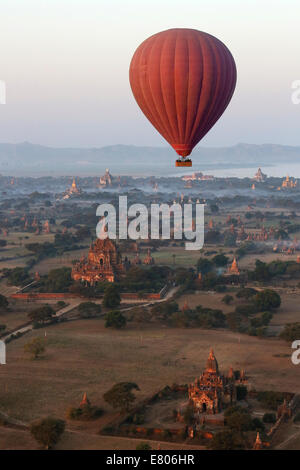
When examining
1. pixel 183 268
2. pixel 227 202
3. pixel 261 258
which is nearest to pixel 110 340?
pixel 183 268

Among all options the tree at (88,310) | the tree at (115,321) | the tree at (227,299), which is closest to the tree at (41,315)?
the tree at (88,310)

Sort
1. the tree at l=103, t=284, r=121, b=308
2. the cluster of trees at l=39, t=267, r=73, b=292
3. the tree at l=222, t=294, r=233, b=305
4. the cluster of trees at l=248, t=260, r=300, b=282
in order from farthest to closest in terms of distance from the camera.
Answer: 1. the cluster of trees at l=248, t=260, r=300, b=282
2. the cluster of trees at l=39, t=267, r=73, b=292
3. the tree at l=222, t=294, r=233, b=305
4. the tree at l=103, t=284, r=121, b=308

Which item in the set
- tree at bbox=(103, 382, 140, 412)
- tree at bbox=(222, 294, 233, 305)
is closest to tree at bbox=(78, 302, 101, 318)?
tree at bbox=(222, 294, 233, 305)

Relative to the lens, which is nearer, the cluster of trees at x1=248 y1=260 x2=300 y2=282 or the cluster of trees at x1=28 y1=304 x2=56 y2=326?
the cluster of trees at x1=28 y1=304 x2=56 y2=326

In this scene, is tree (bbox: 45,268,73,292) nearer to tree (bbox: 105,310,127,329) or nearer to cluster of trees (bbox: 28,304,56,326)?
cluster of trees (bbox: 28,304,56,326)

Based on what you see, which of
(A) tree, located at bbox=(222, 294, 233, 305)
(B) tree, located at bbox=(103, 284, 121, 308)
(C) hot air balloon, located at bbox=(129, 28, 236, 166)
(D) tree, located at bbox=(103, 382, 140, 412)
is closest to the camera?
(D) tree, located at bbox=(103, 382, 140, 412)

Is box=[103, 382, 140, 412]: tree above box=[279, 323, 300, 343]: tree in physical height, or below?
below
